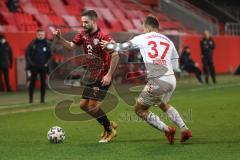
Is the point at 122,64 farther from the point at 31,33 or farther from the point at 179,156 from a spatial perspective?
the point at 179,156

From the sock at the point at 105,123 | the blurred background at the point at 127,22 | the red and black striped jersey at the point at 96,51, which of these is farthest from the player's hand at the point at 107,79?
the blurred background at the point at 127,22

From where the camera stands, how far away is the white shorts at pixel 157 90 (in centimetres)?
1009

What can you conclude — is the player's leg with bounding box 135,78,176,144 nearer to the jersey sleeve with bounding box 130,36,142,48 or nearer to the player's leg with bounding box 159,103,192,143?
the player's leg with bounding box 159,103,192,143

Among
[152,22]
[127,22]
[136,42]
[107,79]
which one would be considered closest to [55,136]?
[107,79]

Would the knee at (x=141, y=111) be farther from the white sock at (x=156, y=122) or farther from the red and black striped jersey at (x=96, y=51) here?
the red and black striped jersey at (x=96, y=51)

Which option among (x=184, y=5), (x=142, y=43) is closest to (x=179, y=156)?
(x=142, y=43)

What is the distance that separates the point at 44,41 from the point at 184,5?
23.4m

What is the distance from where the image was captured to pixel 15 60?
81.5 feet

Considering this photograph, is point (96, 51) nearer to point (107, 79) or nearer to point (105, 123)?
point (107, 79)

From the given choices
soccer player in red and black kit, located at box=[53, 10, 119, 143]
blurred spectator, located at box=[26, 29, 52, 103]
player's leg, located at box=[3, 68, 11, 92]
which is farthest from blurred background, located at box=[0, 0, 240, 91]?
soccer player in red and black kit, located at box=[53, 10, 119, 143]

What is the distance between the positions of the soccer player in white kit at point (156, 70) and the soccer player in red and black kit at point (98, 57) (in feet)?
1.81

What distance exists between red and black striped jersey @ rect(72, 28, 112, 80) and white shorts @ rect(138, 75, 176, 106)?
0.79 meters

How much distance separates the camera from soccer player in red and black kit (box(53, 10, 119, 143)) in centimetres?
1021

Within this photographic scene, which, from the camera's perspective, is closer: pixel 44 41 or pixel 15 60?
pixel 44 41
